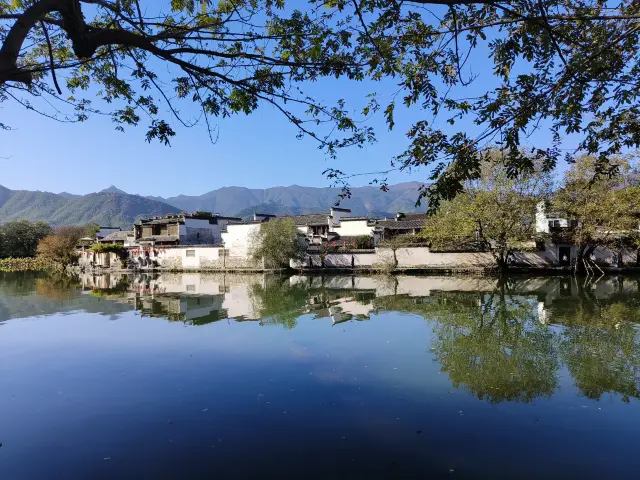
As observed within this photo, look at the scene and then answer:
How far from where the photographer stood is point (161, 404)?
5.32m

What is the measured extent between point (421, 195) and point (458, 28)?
5.82 ft

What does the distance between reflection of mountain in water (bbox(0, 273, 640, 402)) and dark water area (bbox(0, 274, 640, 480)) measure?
6cm

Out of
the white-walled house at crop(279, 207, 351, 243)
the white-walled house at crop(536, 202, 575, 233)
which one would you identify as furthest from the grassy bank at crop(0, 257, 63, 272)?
the white-walled house at crop(536, 202, 575, 233)

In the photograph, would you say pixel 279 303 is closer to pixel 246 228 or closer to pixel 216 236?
pixel 246 228

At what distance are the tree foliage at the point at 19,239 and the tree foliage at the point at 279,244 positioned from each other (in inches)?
1483

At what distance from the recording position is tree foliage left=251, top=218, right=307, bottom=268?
3022cm

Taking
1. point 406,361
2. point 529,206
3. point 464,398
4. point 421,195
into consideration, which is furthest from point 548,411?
point 529,206

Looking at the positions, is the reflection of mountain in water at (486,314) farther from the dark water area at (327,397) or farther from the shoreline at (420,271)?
the shoreline at (420,271)

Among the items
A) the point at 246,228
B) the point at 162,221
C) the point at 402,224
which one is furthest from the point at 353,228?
the point at 162,221

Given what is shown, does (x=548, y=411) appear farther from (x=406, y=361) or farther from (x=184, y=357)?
(x=184, y=357)

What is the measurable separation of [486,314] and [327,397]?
7505 millimetres

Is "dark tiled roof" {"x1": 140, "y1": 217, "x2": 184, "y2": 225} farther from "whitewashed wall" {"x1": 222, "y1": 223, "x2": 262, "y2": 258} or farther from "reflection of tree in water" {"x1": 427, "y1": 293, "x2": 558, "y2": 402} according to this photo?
"reflection of tree in water" {"x1": 427, "y1": 293, "x2": 558, "y2": 402}

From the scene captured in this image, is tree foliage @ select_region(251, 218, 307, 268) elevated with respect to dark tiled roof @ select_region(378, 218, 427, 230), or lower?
lower

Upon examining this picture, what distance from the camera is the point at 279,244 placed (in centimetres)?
3022
